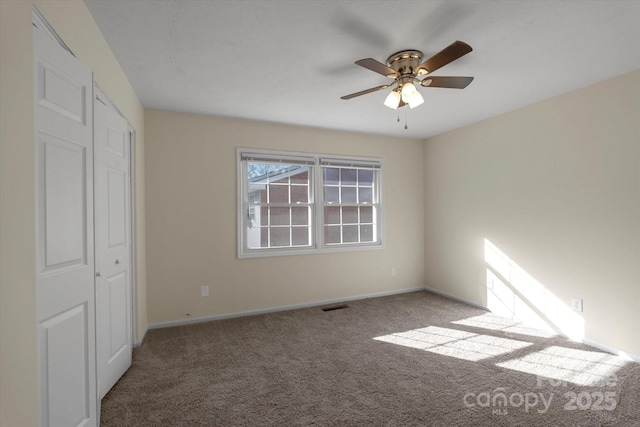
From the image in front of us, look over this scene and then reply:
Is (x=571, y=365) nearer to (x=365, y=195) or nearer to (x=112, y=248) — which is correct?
(x=365, y=195)

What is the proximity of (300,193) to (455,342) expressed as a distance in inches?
104

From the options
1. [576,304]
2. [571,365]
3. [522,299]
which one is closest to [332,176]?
[522,299]

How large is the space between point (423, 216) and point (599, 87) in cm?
275

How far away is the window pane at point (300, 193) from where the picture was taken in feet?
14.0

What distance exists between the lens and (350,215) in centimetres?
469

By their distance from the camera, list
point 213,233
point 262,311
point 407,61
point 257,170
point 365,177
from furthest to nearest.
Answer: point 365,177 → point 257,170 → point 262,311 → point 213,233 → point 407,61

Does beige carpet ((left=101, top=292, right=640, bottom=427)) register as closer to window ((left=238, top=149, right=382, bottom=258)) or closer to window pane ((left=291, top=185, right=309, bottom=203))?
window ((left=238, top=149, right=382, bottom=258))

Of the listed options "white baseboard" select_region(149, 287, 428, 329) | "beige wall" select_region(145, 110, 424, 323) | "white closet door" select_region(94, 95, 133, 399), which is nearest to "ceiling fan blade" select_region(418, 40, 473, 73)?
"white closet door" select_region(94, 95, 133, 399)

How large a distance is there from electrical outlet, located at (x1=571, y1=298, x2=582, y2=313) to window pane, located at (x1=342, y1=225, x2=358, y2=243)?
2658 millimetres

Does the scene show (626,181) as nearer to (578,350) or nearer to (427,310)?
(578,350)

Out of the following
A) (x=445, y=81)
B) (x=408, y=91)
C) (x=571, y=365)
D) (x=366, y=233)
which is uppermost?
(x=445, y=81)

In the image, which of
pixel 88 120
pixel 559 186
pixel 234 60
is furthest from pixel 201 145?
pixel 559 186

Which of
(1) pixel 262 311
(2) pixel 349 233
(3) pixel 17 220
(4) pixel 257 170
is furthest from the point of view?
(2) pixel 349 233

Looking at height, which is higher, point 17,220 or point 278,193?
point 278,193
